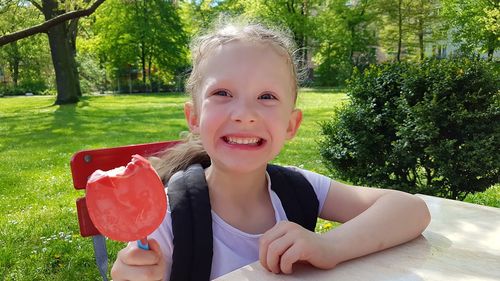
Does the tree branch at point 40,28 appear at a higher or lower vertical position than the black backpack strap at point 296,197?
higher

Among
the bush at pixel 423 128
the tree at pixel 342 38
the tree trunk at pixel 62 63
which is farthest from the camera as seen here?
the tree at pixel 342 38

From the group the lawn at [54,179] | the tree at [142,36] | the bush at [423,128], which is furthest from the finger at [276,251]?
the tree at [142,36]

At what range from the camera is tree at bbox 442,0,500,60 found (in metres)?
22.5

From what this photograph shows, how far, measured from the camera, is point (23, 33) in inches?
206

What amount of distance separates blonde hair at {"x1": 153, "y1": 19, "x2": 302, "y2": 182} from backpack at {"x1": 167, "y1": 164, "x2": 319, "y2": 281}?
0.12m

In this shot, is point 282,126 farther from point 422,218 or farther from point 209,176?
point 422,218

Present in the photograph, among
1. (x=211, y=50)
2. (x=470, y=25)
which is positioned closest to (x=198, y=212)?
(x=211, y=50)

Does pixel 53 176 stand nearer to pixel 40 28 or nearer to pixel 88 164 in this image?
pixel 40 28

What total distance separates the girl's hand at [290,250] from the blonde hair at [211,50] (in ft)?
1.97

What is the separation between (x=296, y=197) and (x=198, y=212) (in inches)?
15.8

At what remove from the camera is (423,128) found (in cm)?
439

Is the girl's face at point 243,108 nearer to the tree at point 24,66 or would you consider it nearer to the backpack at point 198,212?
the backpack at point 198,212

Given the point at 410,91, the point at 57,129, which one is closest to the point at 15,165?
Answer: the point at 57,129

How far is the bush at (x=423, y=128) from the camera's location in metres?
4.30
